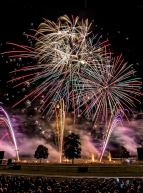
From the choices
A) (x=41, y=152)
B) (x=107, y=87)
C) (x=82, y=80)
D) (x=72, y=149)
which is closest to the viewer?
(x=72, y=149)

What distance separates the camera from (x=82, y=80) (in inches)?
1318

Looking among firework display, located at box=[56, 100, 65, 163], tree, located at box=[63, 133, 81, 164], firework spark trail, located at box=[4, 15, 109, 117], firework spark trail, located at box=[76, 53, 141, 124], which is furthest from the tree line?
firework spark trail, located at box=[4, 15, 109, 117]

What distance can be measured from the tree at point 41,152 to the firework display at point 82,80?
3227 mm

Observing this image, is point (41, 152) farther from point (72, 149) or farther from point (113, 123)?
point (113, 123)

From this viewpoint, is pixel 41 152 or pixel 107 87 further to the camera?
pixel 41 152

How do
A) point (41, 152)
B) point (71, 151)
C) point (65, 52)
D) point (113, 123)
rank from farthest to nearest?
point (113, 123) → point (41, 152) → point (71, 151) → point (65, 52)

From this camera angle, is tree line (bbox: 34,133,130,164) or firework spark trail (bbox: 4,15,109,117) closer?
firework spark trail (bbox: 4,15,109,117)

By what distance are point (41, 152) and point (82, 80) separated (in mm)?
11077

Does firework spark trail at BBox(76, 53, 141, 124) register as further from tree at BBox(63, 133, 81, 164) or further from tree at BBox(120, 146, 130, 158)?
tree at BBox(63, 133, 81, 164)

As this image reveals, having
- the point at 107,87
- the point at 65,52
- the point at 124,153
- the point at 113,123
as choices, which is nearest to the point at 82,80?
the point at 107,87

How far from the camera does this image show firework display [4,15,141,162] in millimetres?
30719

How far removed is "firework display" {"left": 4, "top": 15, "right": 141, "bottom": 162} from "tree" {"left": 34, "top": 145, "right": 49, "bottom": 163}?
3227mm

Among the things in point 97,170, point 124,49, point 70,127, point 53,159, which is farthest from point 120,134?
point 97,170

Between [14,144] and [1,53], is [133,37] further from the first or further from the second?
[14,144]
